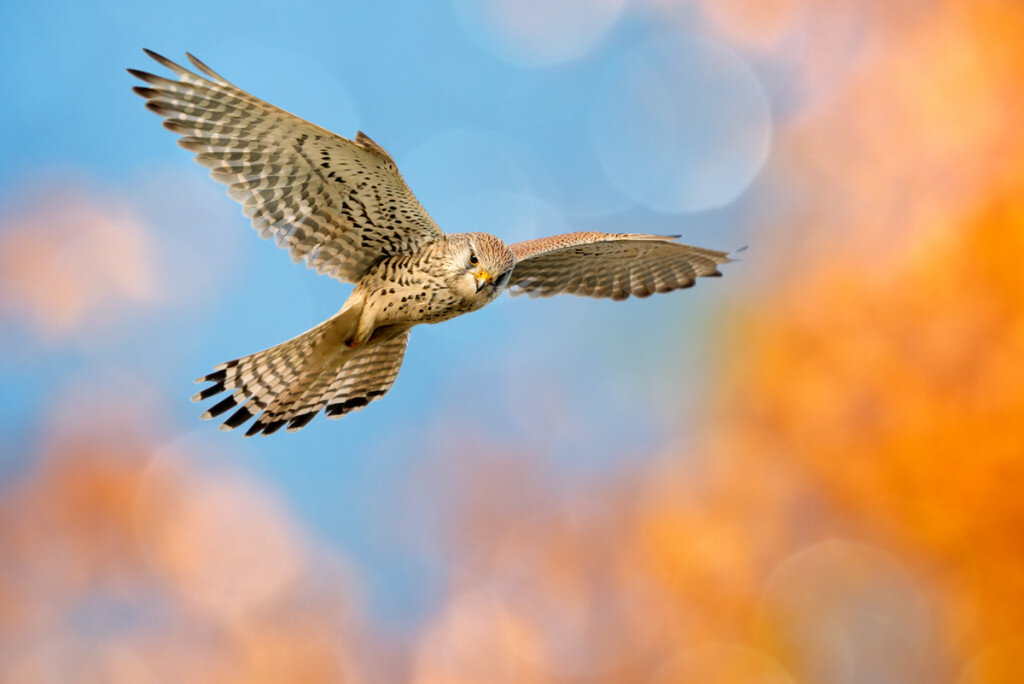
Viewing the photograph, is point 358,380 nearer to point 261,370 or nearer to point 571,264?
point 261,370

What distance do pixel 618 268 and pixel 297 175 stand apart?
126 centimetres

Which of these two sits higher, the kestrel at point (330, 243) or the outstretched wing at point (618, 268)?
the outstretched wing at point (618, 268)

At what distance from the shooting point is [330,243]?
291cm

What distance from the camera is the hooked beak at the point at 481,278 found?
8.82 ft

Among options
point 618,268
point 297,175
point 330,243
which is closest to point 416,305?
point 330,243

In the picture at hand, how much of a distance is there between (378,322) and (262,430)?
48 cm

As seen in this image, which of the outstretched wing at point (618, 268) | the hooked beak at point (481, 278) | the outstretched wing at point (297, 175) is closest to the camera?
the outstretched wing at point (297, 175)

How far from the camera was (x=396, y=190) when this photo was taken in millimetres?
2762

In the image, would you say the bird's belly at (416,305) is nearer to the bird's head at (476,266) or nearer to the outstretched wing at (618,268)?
the bird's head at (476,266)

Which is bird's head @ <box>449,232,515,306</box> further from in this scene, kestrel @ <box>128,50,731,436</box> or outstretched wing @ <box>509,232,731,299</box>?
outstretched wing @ <box>509,232,731,299</box>

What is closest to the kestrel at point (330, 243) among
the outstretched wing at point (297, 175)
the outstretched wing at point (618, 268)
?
the outstretched wing at point (297, 175)

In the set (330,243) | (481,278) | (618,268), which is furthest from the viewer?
(618,268)

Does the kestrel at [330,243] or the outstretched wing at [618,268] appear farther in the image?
the outstretched wing at [618,268]

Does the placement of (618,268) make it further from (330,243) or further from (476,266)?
(330,243)
